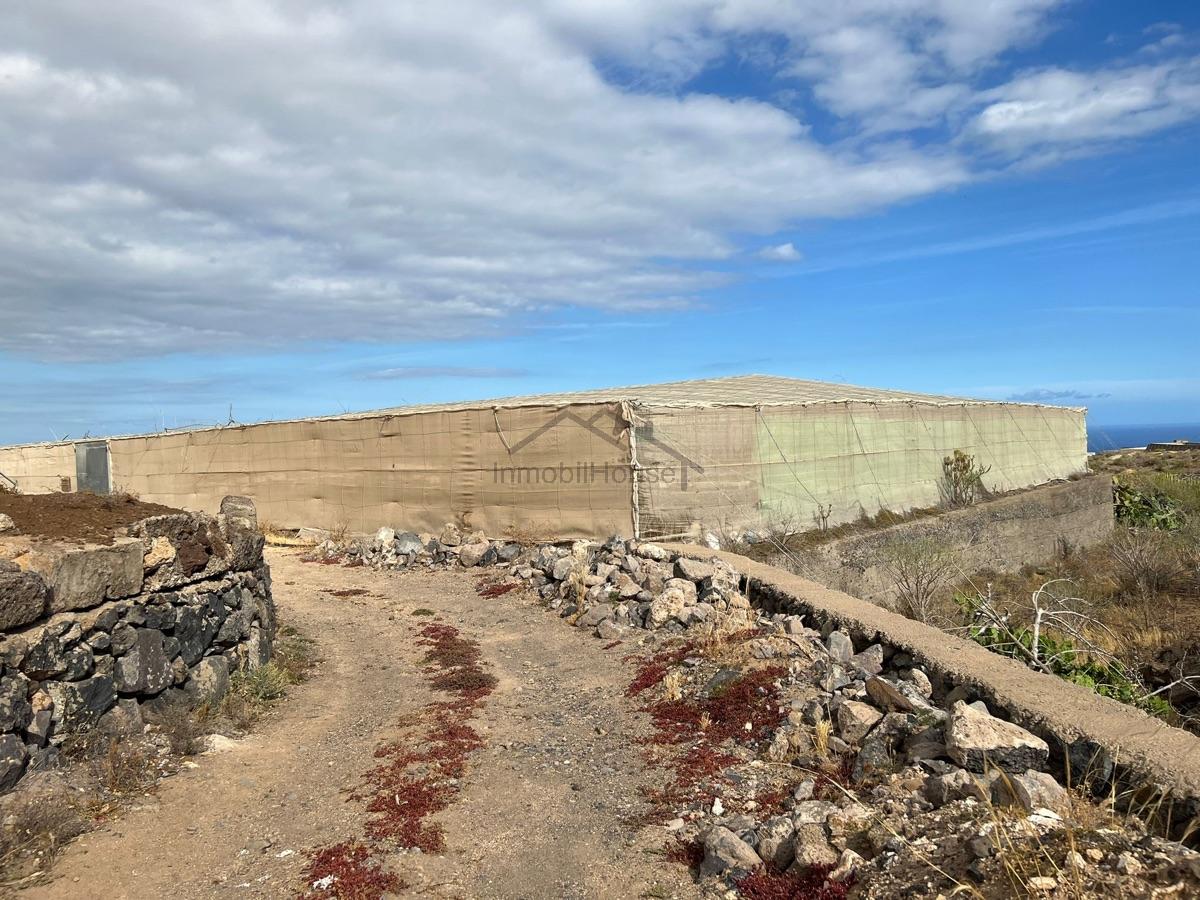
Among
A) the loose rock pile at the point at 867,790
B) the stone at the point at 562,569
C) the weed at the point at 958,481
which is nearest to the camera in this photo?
the loose rock pile at the point at 867,790

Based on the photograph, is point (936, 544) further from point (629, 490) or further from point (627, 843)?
point (627, 843)

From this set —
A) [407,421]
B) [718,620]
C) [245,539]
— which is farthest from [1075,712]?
[407,421]

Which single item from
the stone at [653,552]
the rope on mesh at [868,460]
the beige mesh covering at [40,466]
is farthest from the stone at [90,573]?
the beige mesh covering at [40,466]

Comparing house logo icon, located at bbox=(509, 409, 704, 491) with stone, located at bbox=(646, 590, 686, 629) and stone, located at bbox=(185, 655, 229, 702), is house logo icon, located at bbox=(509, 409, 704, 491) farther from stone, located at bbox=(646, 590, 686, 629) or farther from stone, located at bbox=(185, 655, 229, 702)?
stone, located at bbox=(185, 655, 229, 702)

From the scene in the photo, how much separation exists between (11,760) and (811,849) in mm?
4005

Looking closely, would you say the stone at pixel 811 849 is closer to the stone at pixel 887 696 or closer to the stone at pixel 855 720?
the stone at pixel 855 720

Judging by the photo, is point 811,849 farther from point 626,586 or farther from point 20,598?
point 626,586

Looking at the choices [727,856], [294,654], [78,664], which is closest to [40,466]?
[294,654]

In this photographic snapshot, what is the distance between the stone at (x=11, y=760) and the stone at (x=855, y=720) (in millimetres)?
4451

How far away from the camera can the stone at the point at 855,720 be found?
4711 millimetres

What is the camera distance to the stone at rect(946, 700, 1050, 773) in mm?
3973

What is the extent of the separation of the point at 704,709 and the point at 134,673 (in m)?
3.71

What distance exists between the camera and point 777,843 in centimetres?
368

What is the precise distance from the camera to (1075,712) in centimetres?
433
